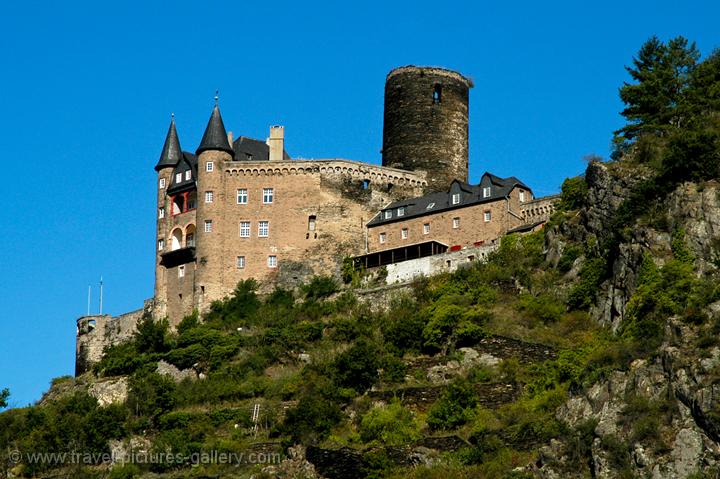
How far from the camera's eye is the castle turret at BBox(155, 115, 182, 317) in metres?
88.0

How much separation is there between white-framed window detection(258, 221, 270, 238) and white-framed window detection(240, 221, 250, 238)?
0.60 m

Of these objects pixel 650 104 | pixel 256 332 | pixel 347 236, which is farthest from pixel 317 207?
pixel 650 104

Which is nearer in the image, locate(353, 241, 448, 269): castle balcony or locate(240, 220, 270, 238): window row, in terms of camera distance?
locate(353, 241, 448, 269): castle balcony

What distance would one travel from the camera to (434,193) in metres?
88.8

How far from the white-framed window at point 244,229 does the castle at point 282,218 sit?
0.05 m

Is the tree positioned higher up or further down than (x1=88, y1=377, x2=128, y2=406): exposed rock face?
higher up

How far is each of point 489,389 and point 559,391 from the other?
336 centimetres

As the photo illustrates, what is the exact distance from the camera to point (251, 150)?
9150 cm

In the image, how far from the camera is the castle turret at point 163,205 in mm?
88000

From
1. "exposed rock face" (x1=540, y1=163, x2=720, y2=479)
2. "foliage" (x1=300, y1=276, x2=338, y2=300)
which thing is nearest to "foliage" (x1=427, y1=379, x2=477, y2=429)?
"exposed rock face" (x1=540, y1=163, x2=720, y2=479)

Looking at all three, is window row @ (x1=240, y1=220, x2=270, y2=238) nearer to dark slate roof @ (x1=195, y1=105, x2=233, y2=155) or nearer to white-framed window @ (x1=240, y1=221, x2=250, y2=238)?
white-framed window @ (x1=240, y1=221, x2=250, y2=238)

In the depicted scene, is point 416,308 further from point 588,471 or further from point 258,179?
point 588,471

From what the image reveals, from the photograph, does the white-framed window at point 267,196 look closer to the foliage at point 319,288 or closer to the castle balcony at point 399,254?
the foliage at point 319,288

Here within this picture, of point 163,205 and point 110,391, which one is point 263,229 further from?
point 110,391
